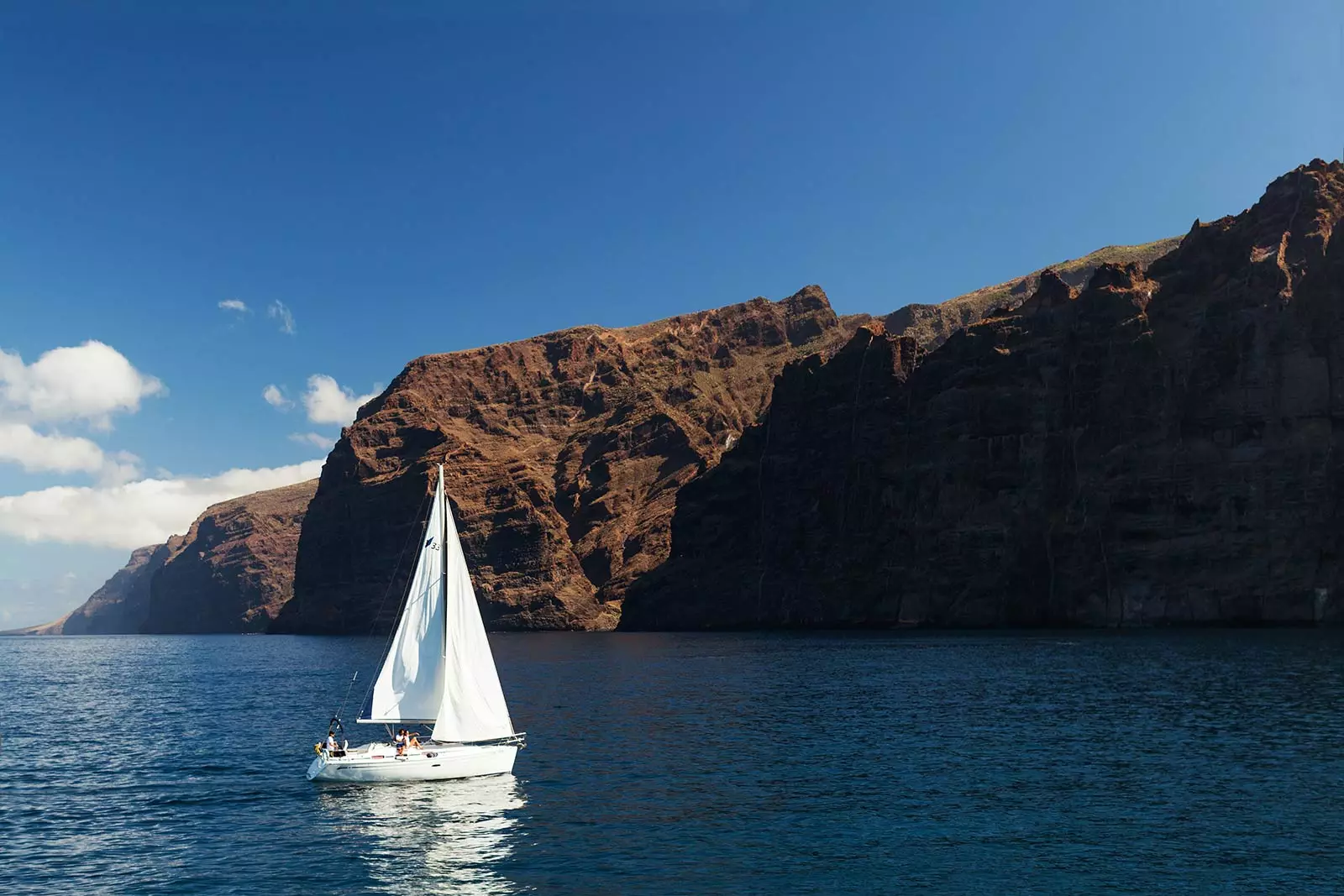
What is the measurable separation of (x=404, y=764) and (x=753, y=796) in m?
15.3

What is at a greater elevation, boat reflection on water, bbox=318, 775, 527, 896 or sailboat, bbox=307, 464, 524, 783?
sailboat, bbox=307, 464, 524, 783

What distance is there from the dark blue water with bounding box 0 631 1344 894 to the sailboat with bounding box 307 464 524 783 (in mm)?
1126

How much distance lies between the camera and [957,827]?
35562mm

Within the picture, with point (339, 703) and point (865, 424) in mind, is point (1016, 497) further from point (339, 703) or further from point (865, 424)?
point (339, 703)

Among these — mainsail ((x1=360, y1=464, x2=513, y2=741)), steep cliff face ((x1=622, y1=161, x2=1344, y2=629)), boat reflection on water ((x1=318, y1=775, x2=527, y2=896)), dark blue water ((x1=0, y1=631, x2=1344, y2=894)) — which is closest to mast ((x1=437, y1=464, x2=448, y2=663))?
mainsail ((x1=360, y1=464, x2=513, y2=741))

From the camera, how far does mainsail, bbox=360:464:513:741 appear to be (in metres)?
44.6

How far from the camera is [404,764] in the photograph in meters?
44.0

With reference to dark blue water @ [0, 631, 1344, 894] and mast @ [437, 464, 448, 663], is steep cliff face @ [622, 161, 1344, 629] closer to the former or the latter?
dark blue water @ [0, 631, 1344, 894]

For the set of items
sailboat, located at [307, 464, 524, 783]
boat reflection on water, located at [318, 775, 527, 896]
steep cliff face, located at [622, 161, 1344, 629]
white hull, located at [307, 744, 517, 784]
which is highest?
steep cliff face, located at [622, 161, 1344, 629]

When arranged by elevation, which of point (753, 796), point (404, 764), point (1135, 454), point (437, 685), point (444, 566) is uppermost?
point (1135, 454)

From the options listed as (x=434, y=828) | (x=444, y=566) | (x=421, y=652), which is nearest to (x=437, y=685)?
(x=421, y=652)

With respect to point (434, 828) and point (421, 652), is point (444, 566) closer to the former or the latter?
point (421, 652)

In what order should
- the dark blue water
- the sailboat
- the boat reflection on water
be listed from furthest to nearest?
the sailboat, the boat reflection on water, the dark blue water

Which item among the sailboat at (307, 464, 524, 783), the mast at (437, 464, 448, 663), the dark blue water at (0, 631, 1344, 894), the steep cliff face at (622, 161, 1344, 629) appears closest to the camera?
the dark blue water at (0, 631, 1344, 894)
